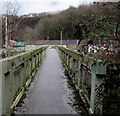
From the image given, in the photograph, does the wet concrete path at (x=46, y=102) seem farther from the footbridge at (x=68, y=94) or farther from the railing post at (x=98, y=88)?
the railing post at (x=98, y=88)

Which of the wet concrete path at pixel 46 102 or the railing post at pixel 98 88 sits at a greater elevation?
the railing post at pixel 98 88

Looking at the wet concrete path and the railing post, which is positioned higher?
the railing post

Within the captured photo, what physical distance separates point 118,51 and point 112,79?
1.67 ft

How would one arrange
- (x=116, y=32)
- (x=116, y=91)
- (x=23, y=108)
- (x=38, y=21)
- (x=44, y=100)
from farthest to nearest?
1. (x=38, y=21)
2. (x=44, y=100)
3. (x=23, y=108)
4. (x=116, y=91)
5. (x=116, y=32)

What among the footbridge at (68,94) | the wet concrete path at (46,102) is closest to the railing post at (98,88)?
the footbridge at (68,94)

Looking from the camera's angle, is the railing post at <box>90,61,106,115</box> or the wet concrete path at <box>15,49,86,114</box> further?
the wet concrete path at <box>15,49,86,114</box>

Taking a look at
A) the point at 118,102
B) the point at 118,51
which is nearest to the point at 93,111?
the point at 118,102

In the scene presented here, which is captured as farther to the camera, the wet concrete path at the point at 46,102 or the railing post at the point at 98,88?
the wet concrete path at the point at 46,102

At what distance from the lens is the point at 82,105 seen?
4.43m

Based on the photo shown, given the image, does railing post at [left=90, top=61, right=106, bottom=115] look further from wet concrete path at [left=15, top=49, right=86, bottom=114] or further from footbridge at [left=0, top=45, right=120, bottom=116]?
wet concrete path at [left=15, top=49, right=86, bottom=114]

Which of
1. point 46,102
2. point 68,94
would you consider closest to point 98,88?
point 46,102

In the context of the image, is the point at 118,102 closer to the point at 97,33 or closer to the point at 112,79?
the point at 112,79

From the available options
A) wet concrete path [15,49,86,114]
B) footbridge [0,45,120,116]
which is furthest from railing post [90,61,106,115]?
wet concrete path [15,49,86,114]

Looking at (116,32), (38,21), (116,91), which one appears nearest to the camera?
(116,32)
